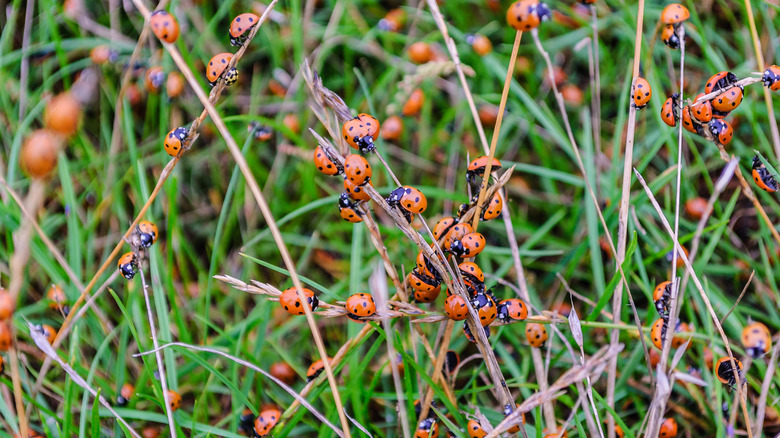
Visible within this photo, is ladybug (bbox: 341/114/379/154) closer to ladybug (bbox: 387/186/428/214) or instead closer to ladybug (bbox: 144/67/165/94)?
ladybug (bbox: 387/186/428/214)

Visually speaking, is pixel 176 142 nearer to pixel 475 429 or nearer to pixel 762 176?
pixel 475 429

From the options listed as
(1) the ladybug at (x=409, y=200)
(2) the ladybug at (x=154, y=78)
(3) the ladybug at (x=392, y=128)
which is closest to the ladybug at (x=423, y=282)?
(1) the ladybug at (x=409, y=200)

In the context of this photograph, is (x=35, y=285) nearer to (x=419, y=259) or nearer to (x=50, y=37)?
(x=50, y=37)

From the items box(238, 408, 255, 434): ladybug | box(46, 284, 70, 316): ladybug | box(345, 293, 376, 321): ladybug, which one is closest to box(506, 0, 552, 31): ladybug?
box(345, 293, 376, 321): ladybug

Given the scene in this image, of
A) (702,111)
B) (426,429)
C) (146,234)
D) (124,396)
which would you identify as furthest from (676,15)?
(124,396)

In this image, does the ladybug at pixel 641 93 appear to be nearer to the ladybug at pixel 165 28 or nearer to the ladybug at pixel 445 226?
the ladybug at pixel 445 226

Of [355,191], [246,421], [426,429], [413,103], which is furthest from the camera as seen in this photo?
[413,103]

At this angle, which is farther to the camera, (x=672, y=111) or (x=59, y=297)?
(x=59, y=297)

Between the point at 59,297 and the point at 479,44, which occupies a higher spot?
the point at 479,44
